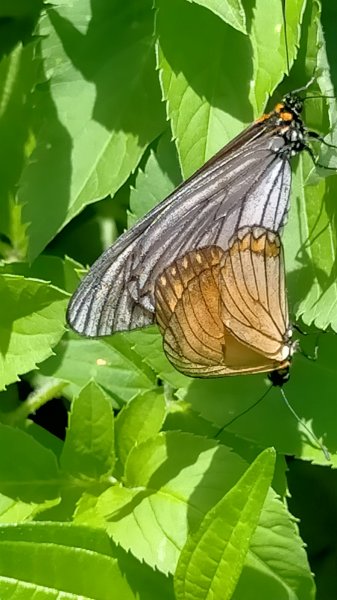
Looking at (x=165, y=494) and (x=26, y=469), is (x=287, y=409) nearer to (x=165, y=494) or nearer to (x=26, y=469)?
(x=165, y=494)

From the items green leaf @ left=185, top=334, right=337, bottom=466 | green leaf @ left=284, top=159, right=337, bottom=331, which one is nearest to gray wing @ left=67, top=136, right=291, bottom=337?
green leaf @ left=284, top=159, right=337, bottom=331

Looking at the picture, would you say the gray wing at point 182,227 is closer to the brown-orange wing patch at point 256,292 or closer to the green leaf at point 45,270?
the brown-orange wing patch at point 256,292

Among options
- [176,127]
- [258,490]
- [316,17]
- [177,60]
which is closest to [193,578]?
[258,490]

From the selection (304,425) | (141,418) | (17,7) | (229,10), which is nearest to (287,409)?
(304,425)

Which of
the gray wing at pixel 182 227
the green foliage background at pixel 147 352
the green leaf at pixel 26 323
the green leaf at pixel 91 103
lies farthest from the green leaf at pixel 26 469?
the green leaf at pixel 91 103

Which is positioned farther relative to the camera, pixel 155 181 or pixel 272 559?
pixel 155 181

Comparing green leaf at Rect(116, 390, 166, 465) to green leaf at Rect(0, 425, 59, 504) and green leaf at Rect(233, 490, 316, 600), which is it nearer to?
green leaf at Rect(0, 425, 59, 504)

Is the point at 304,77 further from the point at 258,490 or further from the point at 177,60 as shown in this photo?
the point at 258,490
